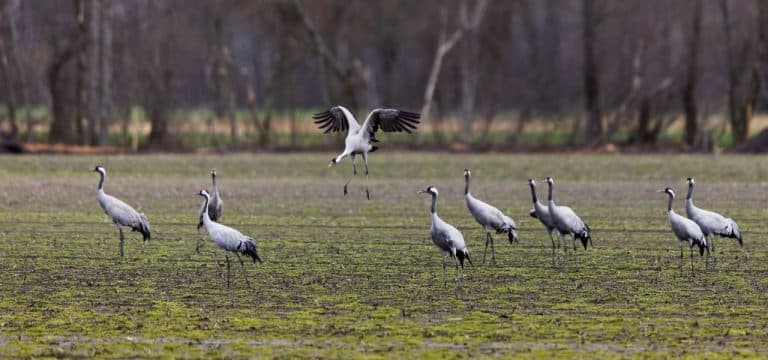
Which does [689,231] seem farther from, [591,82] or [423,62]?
[423,62]

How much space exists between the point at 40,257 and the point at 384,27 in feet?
132

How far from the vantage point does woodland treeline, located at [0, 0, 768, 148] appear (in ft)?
131

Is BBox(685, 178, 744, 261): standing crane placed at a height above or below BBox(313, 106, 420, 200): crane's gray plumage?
below

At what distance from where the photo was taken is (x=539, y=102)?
44.2 m

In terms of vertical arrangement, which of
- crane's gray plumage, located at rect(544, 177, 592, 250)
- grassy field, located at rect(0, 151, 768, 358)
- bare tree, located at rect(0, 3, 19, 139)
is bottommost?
grassy field, located at rect(0, 151, 768, 358)

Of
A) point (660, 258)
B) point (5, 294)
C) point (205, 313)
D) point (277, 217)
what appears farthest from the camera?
point (277, 217)

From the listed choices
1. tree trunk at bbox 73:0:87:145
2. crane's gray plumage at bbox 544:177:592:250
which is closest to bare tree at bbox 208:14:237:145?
tree trunk at bbox 73:0:87:145

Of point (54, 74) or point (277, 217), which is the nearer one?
point (277, 217)

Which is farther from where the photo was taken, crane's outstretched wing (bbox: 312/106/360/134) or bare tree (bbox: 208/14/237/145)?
bare tree (bbox: 208/14/237/145)

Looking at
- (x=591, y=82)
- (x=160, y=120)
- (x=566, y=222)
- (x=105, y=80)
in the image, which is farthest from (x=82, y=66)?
A: (x=566, y=222)

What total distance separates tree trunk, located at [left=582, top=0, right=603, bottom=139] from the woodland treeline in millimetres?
55

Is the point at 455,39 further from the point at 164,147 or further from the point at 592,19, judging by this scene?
the point at 164,147

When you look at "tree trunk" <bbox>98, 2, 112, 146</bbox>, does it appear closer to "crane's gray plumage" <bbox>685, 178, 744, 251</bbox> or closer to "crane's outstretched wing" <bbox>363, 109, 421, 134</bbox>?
"crane's outstretched wing" <bbox>363, 109, 421, 134</bbox>

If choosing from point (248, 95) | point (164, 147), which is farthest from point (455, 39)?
point (164, 147)
